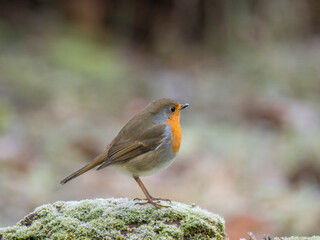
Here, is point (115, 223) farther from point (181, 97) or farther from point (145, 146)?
point (181, 97)

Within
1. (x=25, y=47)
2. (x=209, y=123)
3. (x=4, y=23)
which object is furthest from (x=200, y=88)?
(x=4, y=23)

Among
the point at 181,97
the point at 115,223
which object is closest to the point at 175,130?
the point at 115,223

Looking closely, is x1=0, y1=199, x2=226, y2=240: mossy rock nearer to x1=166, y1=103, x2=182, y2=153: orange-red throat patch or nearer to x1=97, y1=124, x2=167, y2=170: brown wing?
x1=97, y1=124, x2=167, y2=170: brown wing

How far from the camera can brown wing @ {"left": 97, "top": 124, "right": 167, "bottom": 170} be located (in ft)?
11.6

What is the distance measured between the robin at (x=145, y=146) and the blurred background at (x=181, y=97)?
1.68m

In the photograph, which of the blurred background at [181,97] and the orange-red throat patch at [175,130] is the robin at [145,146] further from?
the blurred background at [181,97]

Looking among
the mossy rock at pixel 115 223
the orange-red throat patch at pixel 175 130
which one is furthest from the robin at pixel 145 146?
the mossy rock at pixel 115 223

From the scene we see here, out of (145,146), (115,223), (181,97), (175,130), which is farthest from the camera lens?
(181,97)

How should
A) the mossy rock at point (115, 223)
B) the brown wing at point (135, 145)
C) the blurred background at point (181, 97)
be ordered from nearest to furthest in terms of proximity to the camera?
the mossy rock at point (115, 223), the brown wing at point (135, 145), the blurred background at point (181, 97)

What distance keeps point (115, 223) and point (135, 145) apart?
0.77 m

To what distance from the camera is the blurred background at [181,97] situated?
6.02 m

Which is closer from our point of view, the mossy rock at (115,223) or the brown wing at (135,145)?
the mossy rock at (115,223)

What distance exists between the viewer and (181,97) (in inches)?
380

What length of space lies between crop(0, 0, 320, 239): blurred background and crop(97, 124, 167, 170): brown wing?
67.9 inches
